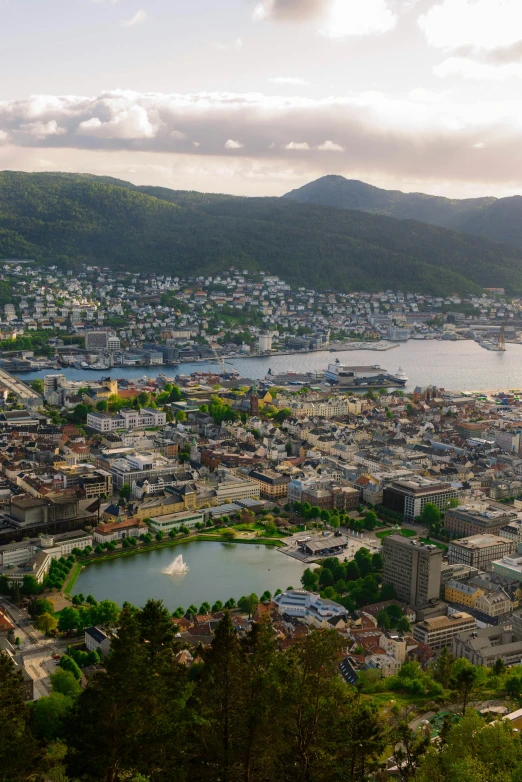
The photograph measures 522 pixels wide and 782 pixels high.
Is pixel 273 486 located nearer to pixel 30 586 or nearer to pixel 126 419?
Answer: pixel 30 586

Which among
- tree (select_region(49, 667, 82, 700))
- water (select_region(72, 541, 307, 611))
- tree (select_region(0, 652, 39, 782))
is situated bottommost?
water (select_region(72, 541, 307, 611))

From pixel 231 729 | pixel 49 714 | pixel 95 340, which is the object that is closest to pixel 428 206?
pixel 95 340

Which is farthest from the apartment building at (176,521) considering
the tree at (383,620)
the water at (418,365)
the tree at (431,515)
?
the water at (418,365)

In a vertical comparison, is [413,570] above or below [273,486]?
above

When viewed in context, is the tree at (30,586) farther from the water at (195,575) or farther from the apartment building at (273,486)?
the apartment building at (273,486)

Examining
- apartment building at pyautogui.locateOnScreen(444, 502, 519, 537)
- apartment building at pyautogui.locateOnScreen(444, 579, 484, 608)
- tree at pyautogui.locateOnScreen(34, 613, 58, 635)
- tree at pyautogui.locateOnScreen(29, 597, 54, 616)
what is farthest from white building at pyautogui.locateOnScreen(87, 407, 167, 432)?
apartment building at pyautogui.locateOnScreen(444, 579, 484, 608)

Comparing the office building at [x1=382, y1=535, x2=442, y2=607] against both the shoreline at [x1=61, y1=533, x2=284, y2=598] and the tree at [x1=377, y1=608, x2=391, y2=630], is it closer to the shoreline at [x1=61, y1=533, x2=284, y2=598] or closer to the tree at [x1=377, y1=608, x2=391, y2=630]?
the tree at [x1=377, y1=608, x2=391, y2=630]
